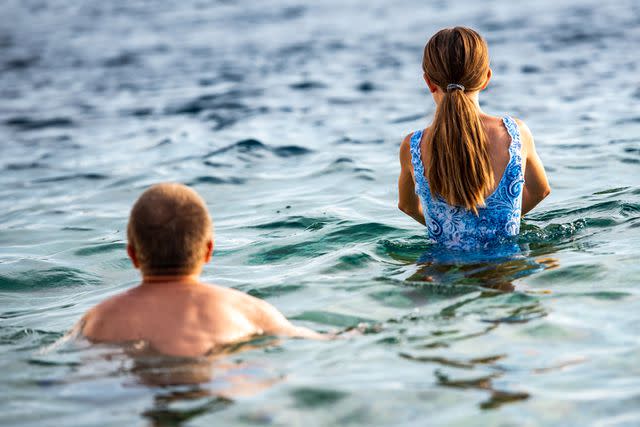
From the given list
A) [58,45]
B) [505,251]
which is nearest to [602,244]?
[505,251]

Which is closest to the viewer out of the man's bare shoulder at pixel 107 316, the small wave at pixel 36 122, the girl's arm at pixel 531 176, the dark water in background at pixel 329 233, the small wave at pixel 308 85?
the dark water in background at pixel 329 233

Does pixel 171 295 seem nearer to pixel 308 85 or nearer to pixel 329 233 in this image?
pixel 329 233

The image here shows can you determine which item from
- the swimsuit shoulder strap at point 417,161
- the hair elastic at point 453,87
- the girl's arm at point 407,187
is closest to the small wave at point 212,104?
the girl's arm at point 407,187

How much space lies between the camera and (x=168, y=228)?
13.8ft

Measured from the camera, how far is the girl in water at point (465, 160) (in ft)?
18.1

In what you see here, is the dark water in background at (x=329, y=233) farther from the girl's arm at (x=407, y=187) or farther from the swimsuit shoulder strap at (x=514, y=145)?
the swimsuit shoulder strap at (x=514, y=145)

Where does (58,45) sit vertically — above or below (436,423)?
above

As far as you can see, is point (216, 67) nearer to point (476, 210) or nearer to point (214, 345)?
point (476, 210)

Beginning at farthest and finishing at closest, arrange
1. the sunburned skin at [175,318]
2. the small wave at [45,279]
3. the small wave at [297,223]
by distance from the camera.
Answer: the small wave at [297,223] → the small wave at [45,279] → the sunburned skin at [175,318]

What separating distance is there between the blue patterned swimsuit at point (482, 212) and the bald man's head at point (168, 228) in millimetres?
2030

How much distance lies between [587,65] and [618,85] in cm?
211

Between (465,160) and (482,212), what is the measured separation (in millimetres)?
434

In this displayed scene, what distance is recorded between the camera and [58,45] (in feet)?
78.3

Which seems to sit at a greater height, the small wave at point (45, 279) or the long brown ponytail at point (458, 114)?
the long brown ponytail at point (458, 114)
